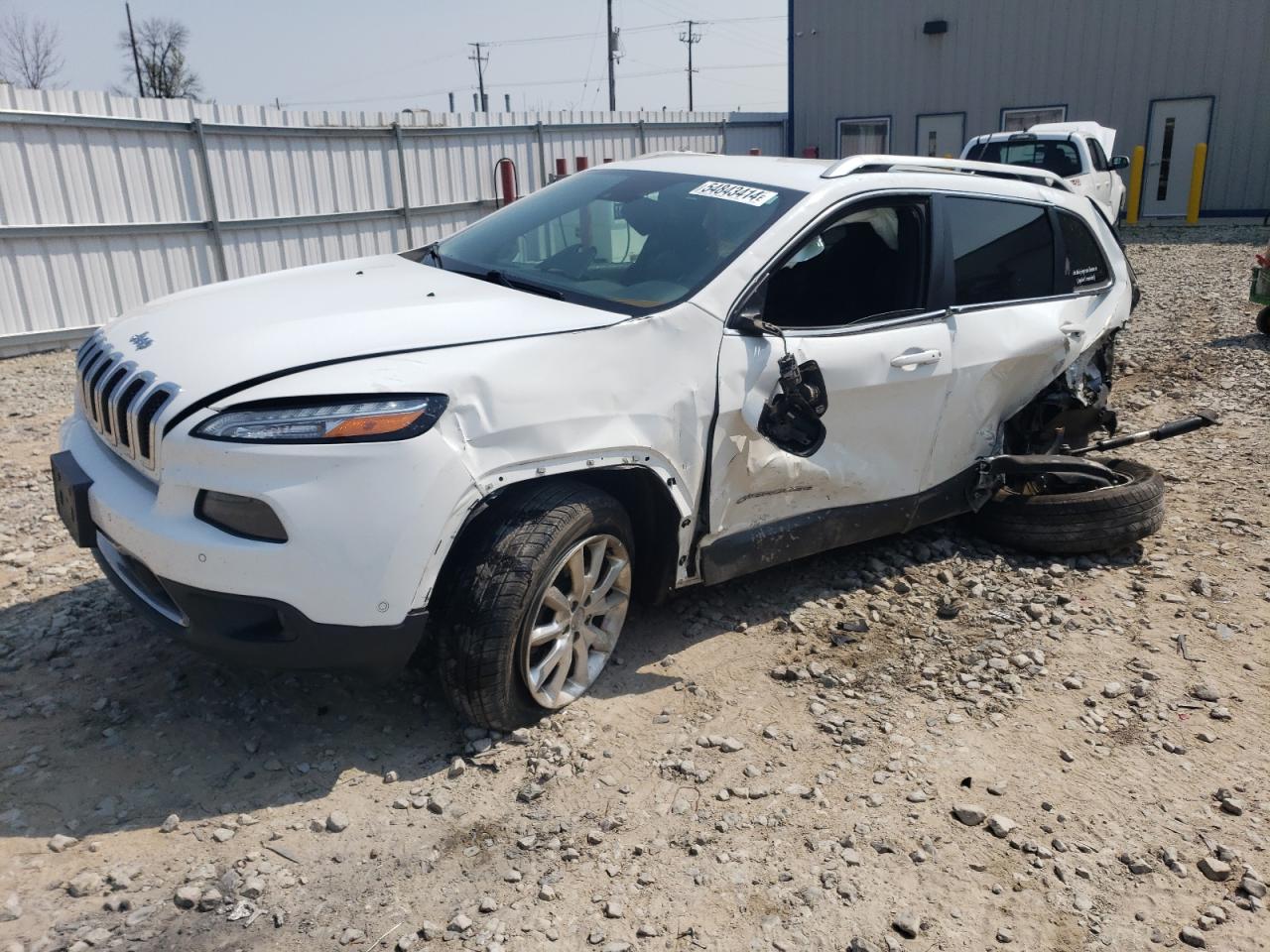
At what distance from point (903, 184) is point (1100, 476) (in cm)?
181

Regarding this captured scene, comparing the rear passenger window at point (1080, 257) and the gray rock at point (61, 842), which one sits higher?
the rear passenger window at point (1080, 257)

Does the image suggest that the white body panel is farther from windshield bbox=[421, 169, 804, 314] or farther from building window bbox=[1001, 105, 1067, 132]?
building window bbox=[1001, 105, 1067, 132]

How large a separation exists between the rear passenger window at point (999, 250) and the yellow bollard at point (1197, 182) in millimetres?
19613

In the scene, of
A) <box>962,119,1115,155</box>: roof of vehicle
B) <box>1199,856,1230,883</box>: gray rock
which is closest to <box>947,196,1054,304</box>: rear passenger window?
<box>1199,856,1230,883</box>: gray rock

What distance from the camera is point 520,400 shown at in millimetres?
2873

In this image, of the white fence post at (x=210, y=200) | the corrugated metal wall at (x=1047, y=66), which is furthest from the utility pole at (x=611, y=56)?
the white fence post at (x=210, y=200)

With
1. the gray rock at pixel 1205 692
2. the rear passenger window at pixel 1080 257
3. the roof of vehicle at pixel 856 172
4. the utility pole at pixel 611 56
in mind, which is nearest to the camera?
the gray rock at pixel 1205 692

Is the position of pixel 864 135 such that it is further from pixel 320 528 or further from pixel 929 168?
pixel 320 528

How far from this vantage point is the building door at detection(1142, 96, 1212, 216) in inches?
838

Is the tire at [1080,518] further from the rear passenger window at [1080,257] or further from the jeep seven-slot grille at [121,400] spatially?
the jeep seven-slot grille at [121,400]

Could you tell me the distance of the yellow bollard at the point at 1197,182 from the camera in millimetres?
20969

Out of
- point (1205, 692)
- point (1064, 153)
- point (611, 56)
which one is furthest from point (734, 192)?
point (611, 56)

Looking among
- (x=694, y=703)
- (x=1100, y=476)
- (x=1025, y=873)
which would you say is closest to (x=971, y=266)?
(x=1100, y=476)

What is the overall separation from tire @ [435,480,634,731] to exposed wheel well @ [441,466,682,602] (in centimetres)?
12
